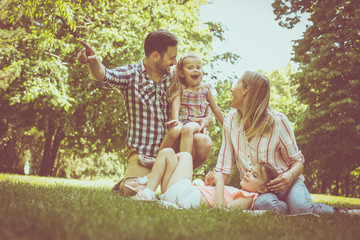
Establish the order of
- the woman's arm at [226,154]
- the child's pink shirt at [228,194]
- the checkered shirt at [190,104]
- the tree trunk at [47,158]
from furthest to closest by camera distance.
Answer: the tree trunk at [47,158] → the checkered shirt at [190,104] → the woman's arm at [226,154] → the child's pink shirt at [228,194]

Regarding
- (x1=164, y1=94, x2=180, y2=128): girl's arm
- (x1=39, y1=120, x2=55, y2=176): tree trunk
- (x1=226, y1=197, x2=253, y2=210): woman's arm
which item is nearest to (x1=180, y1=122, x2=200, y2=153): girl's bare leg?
(x1=164, y1=94, x2=180, y2=128): girl's arm

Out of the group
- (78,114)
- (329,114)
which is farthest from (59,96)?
(329,114)

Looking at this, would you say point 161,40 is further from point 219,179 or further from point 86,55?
point 219,179

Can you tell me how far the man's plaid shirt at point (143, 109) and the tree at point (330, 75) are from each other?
10.4 metres

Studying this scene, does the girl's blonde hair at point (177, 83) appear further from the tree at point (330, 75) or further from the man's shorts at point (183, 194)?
the tree at point (330, 75)

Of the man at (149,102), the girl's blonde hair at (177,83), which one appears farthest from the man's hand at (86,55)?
the girl's blonde hair at (177,83)

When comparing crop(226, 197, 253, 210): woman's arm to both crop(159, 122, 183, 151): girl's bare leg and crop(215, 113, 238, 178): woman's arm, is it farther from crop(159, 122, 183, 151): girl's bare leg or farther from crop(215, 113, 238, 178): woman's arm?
crop(159, 122, 183, 151): girl's bare leg

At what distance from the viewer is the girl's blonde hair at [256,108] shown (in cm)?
375

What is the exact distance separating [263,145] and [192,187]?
102 centimetres

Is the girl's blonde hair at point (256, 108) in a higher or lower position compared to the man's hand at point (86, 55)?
lower

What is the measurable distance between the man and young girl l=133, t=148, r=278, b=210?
2.79ft

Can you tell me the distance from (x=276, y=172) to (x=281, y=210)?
44 centimetres

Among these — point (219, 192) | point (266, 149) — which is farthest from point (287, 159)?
point (219, 192)

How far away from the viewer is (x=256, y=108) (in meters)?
3.78
